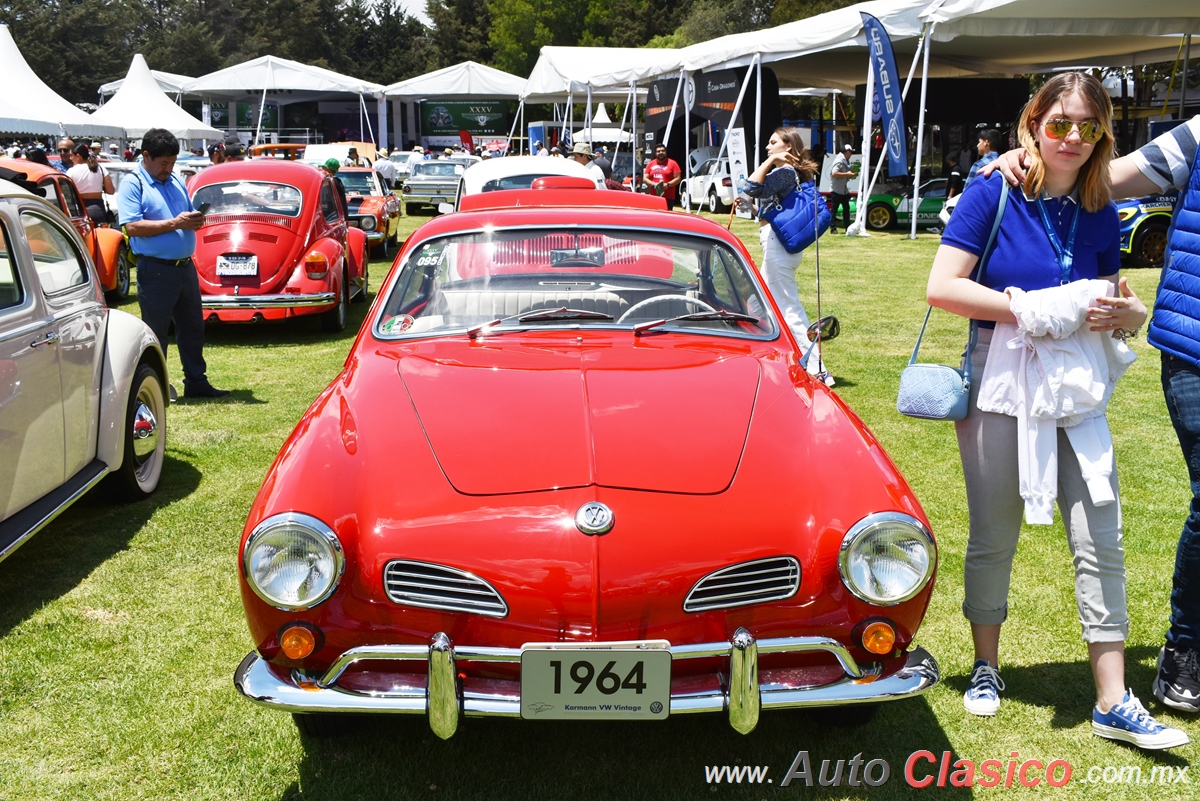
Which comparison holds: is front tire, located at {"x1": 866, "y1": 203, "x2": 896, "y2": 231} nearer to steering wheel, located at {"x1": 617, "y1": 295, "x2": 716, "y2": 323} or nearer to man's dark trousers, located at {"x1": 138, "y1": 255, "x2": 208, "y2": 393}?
man's dark trousers, located at {"x1": 138, "y1": 255, "x2": 208, "y2": 393}

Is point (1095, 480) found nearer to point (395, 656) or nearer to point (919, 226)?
point (395, 656)

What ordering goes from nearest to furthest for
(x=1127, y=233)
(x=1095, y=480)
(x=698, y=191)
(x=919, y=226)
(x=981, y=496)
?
(x=1095, y=480) < (x=981, y=496) < (x=1127, y=233) < (x=919, y=226) < (x=698, y=191)

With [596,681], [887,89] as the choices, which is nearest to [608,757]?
[596,681]

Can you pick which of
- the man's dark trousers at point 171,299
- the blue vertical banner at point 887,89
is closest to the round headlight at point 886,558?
the man's dark trousers at point 171,299

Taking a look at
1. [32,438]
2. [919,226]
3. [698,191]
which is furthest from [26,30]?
[32,438]

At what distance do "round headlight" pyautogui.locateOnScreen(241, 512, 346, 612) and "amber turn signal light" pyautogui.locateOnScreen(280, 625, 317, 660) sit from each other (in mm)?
61

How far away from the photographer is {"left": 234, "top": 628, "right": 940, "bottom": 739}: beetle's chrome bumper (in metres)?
2.70

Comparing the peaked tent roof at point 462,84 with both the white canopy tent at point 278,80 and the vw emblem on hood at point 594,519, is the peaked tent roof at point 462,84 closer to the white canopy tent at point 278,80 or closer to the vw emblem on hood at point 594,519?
the white canopy tent at point 278,80

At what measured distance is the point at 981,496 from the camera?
346 cm

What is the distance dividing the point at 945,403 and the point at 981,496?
A: 13.3 inches

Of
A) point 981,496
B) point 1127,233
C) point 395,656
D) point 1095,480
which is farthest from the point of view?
point 1127,233

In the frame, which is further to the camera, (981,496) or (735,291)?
(735,291)

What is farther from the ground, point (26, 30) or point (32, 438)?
point (26, 30)

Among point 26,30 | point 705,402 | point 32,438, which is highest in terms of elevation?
point 26,30
